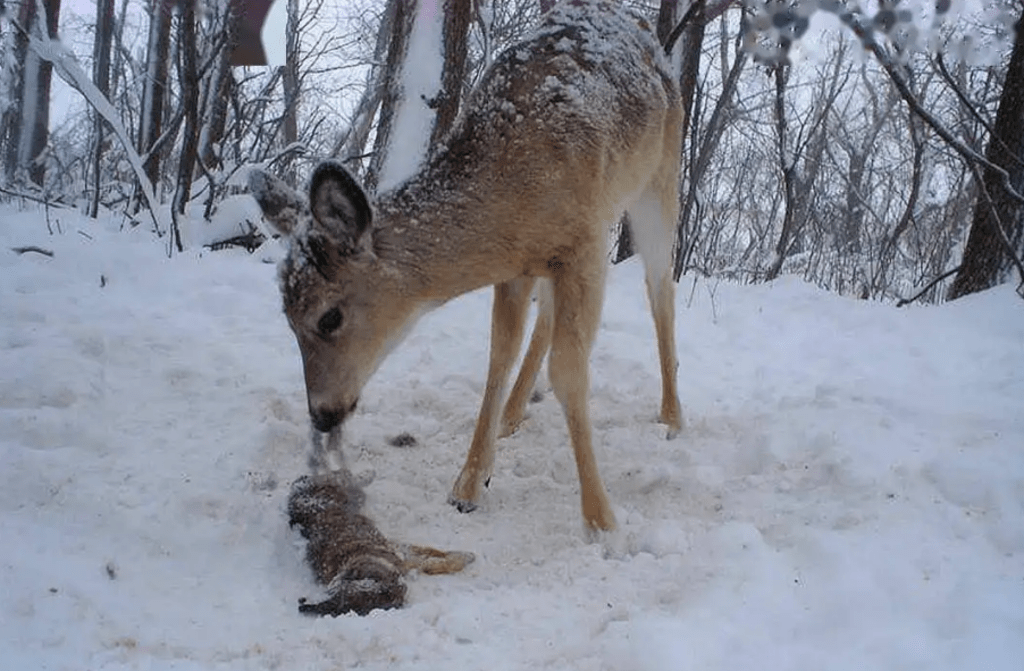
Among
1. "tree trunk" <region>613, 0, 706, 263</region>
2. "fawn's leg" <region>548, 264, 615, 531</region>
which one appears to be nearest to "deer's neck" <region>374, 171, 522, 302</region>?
"fawn's leg" <region>548, 264, 615, 531</region>

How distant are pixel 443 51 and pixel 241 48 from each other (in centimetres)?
584

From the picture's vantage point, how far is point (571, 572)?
3.52 meters

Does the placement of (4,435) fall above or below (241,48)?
below

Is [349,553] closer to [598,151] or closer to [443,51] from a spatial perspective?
[598,151]

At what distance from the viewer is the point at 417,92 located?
8.51 m

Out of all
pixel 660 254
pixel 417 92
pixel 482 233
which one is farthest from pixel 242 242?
pixel 482 233

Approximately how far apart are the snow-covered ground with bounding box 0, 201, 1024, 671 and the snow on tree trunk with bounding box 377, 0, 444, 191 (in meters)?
1.78

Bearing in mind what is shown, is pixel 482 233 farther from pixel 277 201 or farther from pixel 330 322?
pixel 277 201

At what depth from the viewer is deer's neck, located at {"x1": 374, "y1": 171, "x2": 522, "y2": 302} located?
418 cm

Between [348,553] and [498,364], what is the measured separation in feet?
5.58

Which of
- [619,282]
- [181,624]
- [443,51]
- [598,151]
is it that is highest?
[443,51]

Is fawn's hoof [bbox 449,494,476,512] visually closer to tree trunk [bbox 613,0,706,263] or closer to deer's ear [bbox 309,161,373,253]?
deer's ear [bbox 309,161,373,253]

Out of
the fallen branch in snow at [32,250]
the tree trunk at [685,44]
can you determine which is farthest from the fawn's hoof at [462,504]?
the tree trunk at [685,44]

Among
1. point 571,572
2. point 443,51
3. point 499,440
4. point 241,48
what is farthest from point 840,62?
point 571,572
